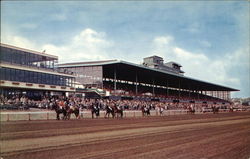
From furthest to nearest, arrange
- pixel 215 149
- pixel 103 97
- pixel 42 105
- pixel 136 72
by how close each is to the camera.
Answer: pixel 136 72 → pixel 103 97 → pixel 42 105 → pixel 215 149

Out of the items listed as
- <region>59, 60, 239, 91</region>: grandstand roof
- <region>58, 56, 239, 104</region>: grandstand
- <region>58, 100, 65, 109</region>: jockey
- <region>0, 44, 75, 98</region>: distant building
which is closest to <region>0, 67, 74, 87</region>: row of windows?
<region>0, 44, 75, 98</region>: distant building

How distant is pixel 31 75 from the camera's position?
104ft

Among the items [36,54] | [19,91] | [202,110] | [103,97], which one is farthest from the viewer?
[202,110]

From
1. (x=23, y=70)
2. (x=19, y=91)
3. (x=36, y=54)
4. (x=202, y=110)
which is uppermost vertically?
(x=36, y=54)

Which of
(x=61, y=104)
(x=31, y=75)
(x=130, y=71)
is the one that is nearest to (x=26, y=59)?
(x=31, y=75)

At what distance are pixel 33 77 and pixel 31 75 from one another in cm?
35

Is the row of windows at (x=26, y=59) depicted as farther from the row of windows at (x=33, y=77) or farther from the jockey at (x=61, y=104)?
the jockey at (x=61, y=104)

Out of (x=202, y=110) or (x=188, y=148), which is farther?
(x=202, y=110)

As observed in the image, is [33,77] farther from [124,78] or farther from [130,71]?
[124,78]

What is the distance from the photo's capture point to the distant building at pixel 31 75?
27422 mm

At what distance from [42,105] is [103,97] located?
34.8 ft

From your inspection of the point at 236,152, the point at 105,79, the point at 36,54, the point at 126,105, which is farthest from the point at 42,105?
the point at 236,152

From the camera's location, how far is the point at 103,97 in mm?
36375

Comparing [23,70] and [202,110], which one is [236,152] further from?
[202,110]
